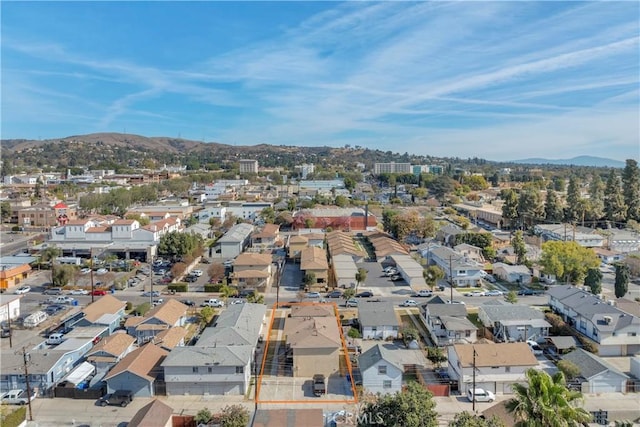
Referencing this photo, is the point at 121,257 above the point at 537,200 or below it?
below

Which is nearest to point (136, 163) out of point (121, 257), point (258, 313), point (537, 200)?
point (121, 257)

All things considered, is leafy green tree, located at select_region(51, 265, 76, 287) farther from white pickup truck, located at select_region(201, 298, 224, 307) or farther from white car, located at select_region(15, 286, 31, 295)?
white pickup truck, located at select_region(201, 298, 224, 307)

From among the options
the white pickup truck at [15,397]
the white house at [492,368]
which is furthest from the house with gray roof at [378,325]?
the white pickup truck at [15,397]

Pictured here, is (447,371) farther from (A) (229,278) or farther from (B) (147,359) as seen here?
(A) (229,278)

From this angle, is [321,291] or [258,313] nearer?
[258,313]

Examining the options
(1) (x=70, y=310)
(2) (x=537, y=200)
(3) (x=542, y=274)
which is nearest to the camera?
(1) (x=70, y=310)

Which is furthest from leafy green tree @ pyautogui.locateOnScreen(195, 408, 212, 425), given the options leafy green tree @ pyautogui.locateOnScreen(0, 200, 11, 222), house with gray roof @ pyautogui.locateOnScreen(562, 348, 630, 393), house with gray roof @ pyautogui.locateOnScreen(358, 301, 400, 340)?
leafy green tree @ pyautogui.locateOnScreen(0, 200, 11, 222)

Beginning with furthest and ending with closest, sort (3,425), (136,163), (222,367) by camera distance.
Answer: (136,163)
(222,367)
(3,425)
